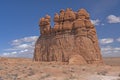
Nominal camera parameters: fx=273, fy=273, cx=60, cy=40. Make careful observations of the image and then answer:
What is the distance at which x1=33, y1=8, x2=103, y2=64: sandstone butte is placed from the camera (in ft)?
135

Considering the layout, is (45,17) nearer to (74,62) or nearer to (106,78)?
(74,62)

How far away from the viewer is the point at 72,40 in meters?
42.2

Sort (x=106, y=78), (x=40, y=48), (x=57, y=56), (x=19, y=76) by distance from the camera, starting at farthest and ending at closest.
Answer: (x=40, y=48) → (x=57, y=56) → (x=19, y=76) → (x=106, y=78)

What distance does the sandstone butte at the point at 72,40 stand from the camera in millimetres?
41125

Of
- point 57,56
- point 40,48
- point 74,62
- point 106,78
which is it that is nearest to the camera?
point 106,78

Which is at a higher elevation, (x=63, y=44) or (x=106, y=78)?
(x=63, y=44)

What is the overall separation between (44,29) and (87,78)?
88.5ft

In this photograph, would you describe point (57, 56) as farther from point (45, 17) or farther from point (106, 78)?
point (106, 78)

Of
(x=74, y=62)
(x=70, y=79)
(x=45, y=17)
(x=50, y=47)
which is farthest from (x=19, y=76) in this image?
(x=45, y=17)

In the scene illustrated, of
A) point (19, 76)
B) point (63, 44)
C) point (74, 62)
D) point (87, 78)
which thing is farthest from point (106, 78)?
point (63, 44)

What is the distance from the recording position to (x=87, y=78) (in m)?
22.3

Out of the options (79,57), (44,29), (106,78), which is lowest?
(106,78)

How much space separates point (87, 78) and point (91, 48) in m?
19.2

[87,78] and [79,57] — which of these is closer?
[87,78]
